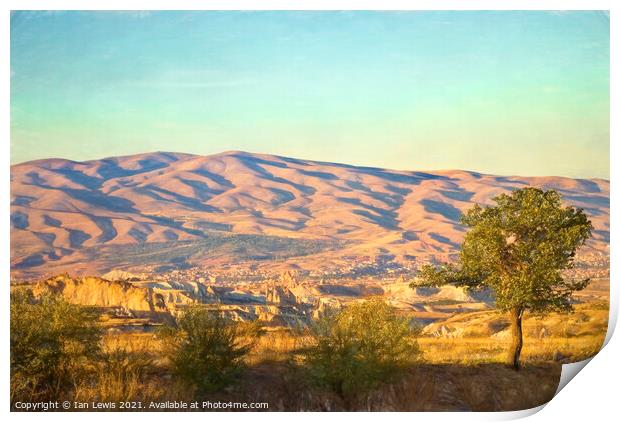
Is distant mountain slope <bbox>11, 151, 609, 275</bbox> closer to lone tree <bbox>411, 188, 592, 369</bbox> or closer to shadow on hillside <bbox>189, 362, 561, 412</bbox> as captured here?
lone tree <bbox>411, 188, 592, 369</bbox>

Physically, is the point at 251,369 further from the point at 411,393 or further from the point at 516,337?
the point at 516,337

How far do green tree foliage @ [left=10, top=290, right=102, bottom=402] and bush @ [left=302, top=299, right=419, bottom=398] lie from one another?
3469 millimetres

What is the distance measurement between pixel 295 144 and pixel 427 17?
3716 mm

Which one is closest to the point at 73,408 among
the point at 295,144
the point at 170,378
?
the point at 170,378

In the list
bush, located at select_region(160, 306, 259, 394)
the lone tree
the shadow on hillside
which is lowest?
the shadow on hillside

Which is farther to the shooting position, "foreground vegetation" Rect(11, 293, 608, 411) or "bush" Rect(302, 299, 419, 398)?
"bush" Rect(302, 299, 419, 398)

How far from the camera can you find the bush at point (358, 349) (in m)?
12.5

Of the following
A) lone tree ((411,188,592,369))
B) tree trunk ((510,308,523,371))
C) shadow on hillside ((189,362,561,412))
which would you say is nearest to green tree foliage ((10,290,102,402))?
shadow on hillside ((189,362,561,412))

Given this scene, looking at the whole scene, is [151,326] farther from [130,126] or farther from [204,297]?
[130,126]

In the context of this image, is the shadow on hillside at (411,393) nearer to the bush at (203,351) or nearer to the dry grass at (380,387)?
the dry grass at (380,387)

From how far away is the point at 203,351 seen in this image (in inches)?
494

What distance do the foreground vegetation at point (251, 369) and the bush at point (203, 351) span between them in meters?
0.02

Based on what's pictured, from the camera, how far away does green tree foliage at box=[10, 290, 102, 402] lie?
12336 mm


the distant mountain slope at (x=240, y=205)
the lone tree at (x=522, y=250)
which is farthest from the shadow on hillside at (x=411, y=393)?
the distant mountain slope at (x=240, y=205)
